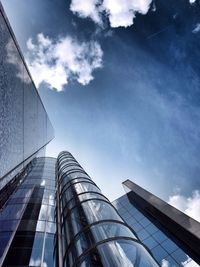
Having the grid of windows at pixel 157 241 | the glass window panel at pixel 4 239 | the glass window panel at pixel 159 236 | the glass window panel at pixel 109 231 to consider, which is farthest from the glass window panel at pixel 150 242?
Result: the glass window panel at pixel 4 239

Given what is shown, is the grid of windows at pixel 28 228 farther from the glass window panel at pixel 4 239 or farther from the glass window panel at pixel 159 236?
the glass window panel at pixel 159 236

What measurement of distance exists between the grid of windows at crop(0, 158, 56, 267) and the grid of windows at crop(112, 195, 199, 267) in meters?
Answer: 5.20

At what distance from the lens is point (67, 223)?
267 inches

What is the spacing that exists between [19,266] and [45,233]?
8.23 ft

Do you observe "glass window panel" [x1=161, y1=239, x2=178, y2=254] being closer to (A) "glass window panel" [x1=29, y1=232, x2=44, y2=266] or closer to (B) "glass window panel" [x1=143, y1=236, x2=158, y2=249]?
(B) "glass window panel" [x1=143, y1=236, x2=158, y2=249]

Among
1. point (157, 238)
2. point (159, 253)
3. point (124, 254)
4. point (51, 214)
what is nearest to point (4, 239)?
point (51, 214)

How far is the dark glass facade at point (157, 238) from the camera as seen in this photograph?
9797 mm

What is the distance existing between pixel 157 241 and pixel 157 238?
23 centimetres

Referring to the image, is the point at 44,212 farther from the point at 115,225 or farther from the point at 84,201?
the point at 115,225

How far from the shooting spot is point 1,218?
34.8 feet

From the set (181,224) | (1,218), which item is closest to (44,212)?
(1,218)

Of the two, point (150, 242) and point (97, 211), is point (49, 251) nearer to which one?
point (97, 211)

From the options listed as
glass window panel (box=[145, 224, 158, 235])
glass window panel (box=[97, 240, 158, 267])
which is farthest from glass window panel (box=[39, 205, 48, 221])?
glass window panel (box=[97, 240, 158, 267])

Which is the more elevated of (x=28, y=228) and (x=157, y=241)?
(x=28, y=228)
